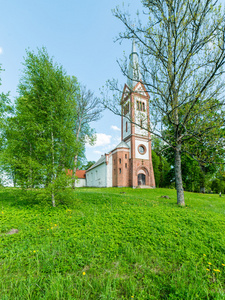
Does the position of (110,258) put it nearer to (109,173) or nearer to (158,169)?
Result: (109,173)

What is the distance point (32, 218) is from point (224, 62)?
1083cm

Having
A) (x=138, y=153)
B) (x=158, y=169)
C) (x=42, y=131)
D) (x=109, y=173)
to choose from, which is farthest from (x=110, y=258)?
(x=158, y=169)

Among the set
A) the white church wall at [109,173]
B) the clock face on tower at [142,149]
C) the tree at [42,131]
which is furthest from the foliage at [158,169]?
the tree at [42,131]

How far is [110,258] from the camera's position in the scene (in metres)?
3.33

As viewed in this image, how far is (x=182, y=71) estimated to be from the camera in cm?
859

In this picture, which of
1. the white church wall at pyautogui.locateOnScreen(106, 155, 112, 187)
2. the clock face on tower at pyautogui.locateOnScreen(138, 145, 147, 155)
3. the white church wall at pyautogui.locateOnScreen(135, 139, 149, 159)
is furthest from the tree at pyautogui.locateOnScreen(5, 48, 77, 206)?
the white church wall at pyautogui.locateOnScreen(106, 155, 112, 187)

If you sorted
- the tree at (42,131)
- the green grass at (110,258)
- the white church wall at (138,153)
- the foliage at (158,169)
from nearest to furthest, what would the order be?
the green grass at (110,258), the tree at (42,131), the white church wall at (138,153), the foliage at (158,169)

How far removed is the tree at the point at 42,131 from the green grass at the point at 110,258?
157 cm

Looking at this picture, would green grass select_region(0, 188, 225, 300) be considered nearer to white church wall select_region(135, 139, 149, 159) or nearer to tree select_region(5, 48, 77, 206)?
tree select_region(5, 48, 77, 206)

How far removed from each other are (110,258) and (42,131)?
5.34 meters

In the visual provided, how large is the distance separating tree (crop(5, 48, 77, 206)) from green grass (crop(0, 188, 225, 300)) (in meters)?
1.57

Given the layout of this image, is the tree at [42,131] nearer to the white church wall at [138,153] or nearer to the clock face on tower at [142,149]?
the white church wall at [138,153]

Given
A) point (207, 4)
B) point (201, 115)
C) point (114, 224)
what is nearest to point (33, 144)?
point (114, 224)

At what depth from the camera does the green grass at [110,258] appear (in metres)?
2.50
